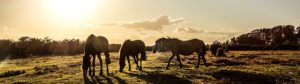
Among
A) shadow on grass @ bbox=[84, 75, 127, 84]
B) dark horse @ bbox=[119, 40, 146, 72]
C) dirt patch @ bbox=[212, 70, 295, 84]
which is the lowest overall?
dirt patch @ bbox=[212, 70, 295, 84]

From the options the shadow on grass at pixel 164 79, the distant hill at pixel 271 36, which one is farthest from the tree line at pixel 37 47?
the shadow on grass at pixel 164 79

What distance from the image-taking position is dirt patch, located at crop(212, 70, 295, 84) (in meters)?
24.0

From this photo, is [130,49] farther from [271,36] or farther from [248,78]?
[271,36]

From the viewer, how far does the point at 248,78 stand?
25.2 m

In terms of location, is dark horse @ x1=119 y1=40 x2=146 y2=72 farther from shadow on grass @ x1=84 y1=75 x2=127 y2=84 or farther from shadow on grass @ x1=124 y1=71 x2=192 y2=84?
shadow on grass @ x1=124 y1=71 x2=192 y2=84

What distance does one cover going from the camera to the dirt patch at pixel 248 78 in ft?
78.7

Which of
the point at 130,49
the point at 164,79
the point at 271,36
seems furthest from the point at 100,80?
the point at 271,36

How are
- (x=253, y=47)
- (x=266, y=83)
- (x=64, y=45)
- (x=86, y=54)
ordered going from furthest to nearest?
(x=64, y=45) → (x=253, y=47) → (x=86, y=54) → (x=266, y=83)

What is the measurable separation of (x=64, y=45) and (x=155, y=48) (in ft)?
326

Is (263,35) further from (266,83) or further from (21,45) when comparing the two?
(266,83)

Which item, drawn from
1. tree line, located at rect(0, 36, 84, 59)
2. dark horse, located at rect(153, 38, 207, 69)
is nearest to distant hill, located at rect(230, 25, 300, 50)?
tree line, located at rect(0, 36, 84, 59)

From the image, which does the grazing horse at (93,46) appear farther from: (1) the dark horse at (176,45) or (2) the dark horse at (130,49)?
(1) the dark horse at (176,45)

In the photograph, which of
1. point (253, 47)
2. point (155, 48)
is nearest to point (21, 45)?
point (253, 47)

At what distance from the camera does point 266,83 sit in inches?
936
